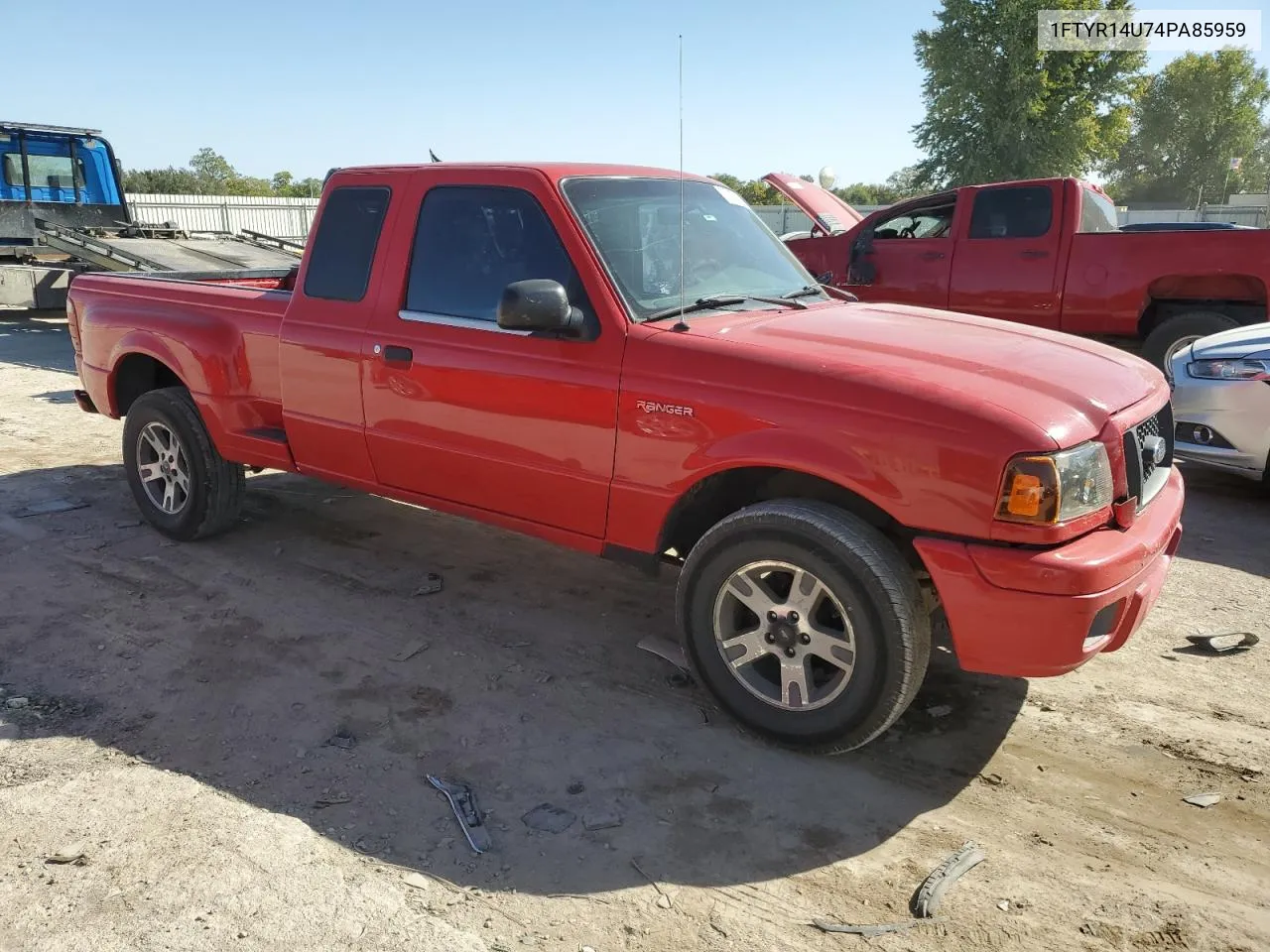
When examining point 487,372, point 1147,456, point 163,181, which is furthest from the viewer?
point 163,181

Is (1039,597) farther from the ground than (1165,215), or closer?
closer

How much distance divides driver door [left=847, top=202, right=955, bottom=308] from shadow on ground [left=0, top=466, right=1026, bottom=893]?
606 centimetres

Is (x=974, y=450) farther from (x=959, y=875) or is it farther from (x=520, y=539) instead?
(x=520, y=539)

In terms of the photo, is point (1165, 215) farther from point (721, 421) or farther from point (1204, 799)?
point (721, 421)

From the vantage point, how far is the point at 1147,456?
11.2 ft

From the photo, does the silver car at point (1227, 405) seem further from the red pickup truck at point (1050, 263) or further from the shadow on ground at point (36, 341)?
the shadow on ground at point (36, 341)

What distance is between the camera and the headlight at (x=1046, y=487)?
2.82 metres

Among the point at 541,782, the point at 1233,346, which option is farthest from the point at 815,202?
the point at 541,782

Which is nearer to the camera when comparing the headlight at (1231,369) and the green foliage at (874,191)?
the headlight at (1231,369)

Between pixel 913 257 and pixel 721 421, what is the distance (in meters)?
Result: 7.35

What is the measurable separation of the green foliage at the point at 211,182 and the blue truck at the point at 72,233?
1276 inches

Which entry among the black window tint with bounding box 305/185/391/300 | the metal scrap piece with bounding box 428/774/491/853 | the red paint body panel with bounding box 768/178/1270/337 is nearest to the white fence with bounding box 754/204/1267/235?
the red paint body panel with bounding box 768/178/1270/337

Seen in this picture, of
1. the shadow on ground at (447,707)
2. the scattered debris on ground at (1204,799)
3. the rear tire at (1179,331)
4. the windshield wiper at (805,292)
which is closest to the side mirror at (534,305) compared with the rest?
the windshield wiper at (805,292)

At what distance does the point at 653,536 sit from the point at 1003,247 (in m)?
7.15
